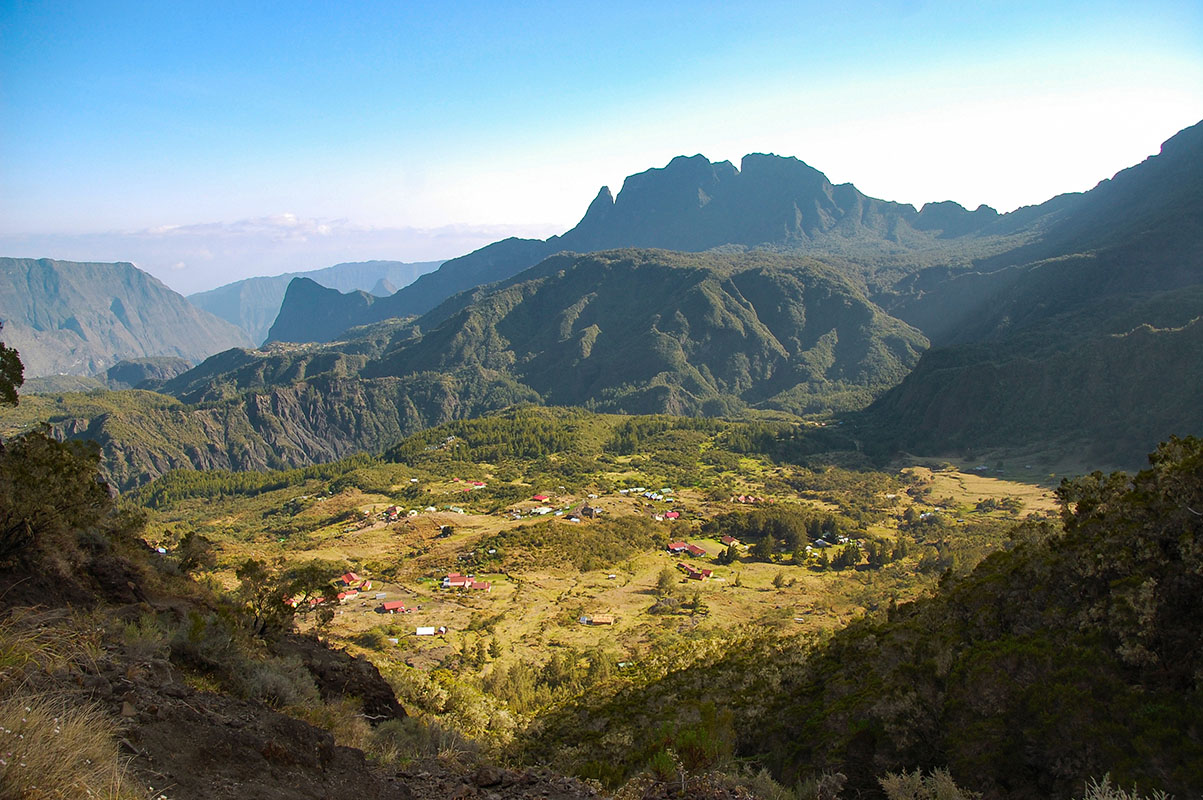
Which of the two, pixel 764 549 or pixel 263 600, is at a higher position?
pixel 263 600

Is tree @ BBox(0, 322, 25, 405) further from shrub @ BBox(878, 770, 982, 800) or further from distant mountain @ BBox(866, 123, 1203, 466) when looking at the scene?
distant mountain @ BBox(866, 123, 1203, 466)

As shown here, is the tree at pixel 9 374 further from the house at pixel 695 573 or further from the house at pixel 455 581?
the house at pixel 695 573

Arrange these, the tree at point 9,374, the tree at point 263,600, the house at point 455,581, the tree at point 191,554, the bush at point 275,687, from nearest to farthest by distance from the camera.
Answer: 1. the bush at point 275,687
2. the tree at point 263,600
3. the tree at point 9,374
4. the tree at point 191,554
5. the house at point 455,581

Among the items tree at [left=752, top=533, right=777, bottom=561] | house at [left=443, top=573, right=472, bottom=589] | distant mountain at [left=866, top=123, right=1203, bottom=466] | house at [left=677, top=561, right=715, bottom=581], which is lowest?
tree at [left=752, top=533, right=777, bottom=561]

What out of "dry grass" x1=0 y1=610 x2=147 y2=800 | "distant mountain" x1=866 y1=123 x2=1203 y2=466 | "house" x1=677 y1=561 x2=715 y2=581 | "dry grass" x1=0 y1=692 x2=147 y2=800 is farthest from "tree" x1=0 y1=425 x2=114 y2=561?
"distant mountain" x1=866 y1=123 x2=1203 y2=466

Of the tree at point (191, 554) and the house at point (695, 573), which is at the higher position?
the tree at point (191, 554)

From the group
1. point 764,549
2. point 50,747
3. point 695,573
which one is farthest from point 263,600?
point 764,549

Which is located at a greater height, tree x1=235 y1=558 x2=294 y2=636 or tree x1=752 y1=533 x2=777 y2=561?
tree x1=235 y1=558 x2=294 y2=636

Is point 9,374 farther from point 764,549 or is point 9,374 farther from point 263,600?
point 764,549

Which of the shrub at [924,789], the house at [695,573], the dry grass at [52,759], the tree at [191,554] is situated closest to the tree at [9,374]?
the tree at [191,554]
